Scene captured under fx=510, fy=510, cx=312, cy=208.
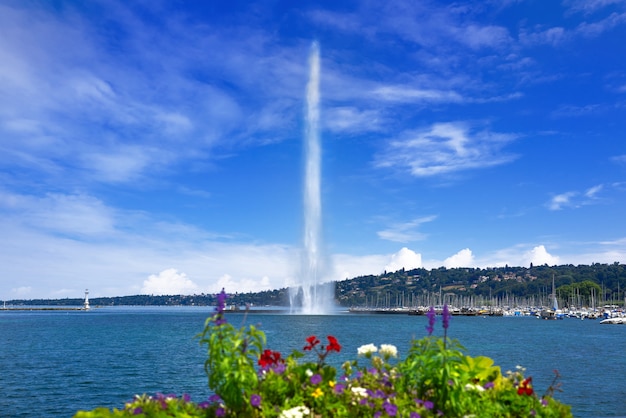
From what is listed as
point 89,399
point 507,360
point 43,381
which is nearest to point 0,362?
point 43,381

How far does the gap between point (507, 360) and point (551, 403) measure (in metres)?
52.3

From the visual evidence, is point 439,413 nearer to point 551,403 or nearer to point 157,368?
point 551,403

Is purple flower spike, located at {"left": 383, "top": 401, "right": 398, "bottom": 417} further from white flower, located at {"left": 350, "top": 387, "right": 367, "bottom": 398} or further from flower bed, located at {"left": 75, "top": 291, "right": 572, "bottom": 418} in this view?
white flower, located at {"left": 350, "top": 387, "right": 367, "bottom": 398}

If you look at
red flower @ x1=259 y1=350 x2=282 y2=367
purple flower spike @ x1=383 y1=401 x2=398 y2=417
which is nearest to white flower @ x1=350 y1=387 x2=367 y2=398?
purple flower spike @ x1=383 y1=401 x2=398 y2=417

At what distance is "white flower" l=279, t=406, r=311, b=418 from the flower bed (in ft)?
0.04

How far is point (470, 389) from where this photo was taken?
9.09 meters

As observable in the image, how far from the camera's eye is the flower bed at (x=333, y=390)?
8211 mm

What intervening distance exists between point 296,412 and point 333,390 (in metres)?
1.16

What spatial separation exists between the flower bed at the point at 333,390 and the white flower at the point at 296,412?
0.01 m

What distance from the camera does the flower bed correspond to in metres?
8.21

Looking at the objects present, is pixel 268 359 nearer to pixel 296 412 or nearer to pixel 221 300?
pixel 296 412

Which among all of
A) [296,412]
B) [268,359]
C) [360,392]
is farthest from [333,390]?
[268,359]

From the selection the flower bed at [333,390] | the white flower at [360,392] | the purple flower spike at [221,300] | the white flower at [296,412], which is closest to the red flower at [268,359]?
the flower bed at [333,390]

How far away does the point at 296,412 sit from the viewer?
8000 millimetres
